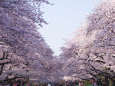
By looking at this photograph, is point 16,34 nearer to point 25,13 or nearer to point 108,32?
A: point 25,13

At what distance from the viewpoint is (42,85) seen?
105812 mm

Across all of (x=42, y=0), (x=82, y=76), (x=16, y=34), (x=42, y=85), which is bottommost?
(x=42, y=85)

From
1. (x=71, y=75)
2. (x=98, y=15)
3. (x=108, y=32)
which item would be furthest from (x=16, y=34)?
(x=71, y=75)

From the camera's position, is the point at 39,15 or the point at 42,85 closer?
the point at 39,15

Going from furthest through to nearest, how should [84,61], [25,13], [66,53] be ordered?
1. [66,53]
2. [84,61]
3. [25,13]

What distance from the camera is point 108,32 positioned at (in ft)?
47.2

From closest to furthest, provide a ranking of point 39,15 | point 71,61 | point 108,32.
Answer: point 39,15 < point 108,32 < point 71,61

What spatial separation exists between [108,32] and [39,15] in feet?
19.1

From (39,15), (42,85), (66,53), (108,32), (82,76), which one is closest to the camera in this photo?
(39,15)

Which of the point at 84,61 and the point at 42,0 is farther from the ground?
the point at 42,0

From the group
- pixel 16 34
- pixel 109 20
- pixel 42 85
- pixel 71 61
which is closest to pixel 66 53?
pixel 71 61

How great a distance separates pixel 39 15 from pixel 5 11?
1875 mm

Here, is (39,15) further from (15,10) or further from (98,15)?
(98,15)

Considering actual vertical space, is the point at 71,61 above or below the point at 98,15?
below
